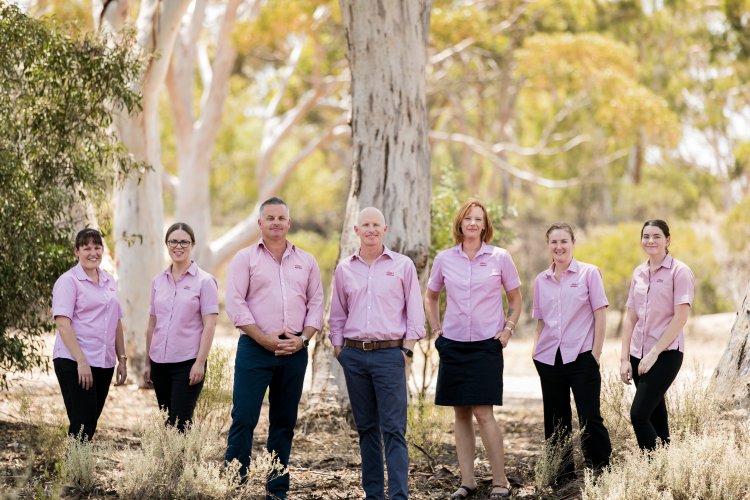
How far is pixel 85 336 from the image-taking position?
673 centimetres

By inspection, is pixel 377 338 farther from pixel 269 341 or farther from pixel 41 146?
pixel 41 146

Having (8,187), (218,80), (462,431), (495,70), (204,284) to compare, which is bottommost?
(462,431)

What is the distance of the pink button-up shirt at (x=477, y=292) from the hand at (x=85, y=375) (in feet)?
7.85

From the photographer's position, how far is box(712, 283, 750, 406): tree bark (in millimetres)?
7539

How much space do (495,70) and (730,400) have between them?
68.0ft

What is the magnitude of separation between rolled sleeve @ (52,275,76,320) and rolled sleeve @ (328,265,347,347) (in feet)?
5.85

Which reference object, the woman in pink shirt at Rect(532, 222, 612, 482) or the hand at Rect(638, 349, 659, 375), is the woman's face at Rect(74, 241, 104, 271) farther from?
the hand at Rect(638, 349, 659, 375)

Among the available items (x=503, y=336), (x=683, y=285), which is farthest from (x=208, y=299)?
(x=683, y=285)

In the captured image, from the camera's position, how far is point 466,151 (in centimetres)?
2880

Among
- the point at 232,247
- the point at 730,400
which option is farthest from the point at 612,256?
the point at 730,400

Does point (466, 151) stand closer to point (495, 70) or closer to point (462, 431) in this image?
point (495, 70)

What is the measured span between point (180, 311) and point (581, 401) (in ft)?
9.05

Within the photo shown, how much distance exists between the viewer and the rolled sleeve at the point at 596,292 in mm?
6684

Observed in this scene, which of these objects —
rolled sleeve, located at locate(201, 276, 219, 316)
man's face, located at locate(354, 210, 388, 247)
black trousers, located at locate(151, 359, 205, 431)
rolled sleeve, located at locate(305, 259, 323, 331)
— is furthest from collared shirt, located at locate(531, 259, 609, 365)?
black trousers, located at locate(151, 359, 205, 431)
